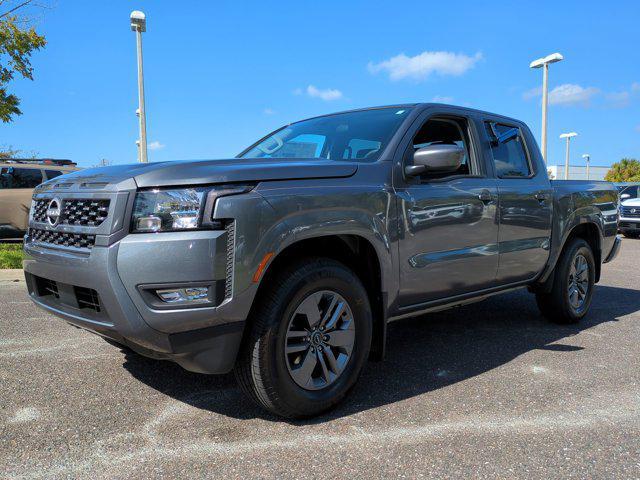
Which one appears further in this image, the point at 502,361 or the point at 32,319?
the point at 32,319

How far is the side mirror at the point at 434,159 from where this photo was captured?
10.8 ft

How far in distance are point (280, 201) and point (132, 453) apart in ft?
4.59

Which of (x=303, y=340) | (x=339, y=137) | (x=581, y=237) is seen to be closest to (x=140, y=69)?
(x=339, y=137)

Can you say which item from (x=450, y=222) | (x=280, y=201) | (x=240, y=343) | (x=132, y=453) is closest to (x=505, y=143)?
(x=450, y=222)

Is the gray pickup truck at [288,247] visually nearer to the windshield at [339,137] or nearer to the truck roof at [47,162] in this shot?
the windshield at [339,137]

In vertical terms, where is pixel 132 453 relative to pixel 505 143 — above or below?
below

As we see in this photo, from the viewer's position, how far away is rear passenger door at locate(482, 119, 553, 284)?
4.23 m

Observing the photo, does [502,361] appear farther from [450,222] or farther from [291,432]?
[291,432]

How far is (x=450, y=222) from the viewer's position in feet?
12.0

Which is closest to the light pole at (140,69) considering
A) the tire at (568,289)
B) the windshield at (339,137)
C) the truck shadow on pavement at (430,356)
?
the windshield at (339,137)

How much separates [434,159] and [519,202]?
1.39 metres

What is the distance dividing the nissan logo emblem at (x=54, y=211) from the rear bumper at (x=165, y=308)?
318mm

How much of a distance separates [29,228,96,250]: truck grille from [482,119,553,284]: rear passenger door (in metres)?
2.91

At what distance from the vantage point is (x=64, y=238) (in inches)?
111
